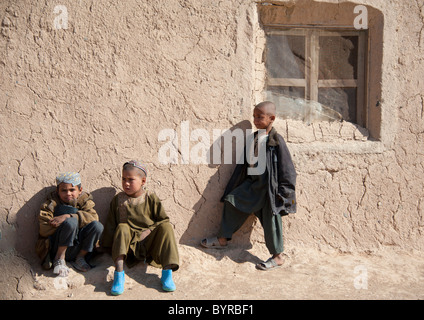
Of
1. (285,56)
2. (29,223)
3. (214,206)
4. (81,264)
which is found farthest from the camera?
(285,56)

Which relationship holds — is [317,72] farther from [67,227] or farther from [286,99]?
[67,227]

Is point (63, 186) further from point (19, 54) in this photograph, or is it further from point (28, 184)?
point (19, 54)

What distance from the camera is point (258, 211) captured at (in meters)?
3.65

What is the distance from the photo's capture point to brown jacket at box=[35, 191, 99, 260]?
10.7 feet

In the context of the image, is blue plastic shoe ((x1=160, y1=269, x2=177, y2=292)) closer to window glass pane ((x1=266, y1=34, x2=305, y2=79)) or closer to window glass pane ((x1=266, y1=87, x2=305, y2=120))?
window glass pane ((x1=266, y1=87, x2=305, y2=120))

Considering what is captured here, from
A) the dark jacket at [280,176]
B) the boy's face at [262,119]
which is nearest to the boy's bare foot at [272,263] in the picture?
the dark jacket at [280,176]

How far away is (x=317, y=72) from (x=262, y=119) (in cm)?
83

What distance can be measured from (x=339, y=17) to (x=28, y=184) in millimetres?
2897

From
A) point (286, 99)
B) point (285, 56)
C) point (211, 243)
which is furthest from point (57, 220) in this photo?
point (285, 56)

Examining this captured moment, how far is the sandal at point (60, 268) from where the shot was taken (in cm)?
318

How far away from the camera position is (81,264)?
129 inches

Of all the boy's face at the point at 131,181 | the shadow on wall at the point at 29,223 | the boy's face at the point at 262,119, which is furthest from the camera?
the boy's face at the point at 262,119

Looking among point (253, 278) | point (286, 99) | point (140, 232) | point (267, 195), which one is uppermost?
point (286, 99)

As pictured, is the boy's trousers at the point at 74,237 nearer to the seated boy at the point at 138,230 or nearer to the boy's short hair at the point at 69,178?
the seated boy at the point at 138,230
